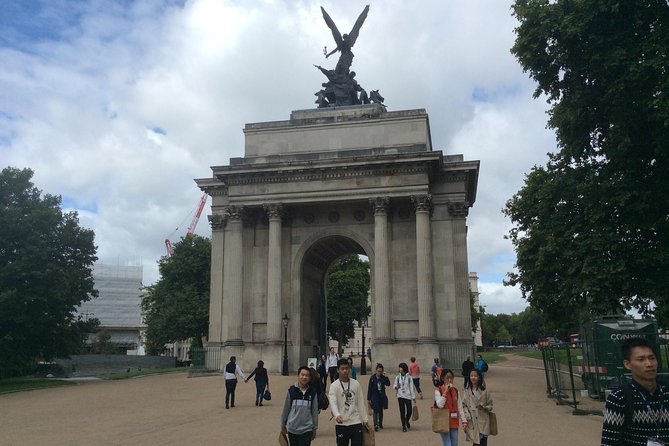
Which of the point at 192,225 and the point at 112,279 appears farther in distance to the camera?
the point at 192,225

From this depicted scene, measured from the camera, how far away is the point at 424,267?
36.8 meters

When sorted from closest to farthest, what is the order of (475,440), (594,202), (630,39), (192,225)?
1. (475,440)
2. (630,39)
3. (594,202)
4. (192,225)

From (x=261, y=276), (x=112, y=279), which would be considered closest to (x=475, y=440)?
(x=261, y=276)

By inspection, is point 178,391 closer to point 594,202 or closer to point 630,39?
point 594,202

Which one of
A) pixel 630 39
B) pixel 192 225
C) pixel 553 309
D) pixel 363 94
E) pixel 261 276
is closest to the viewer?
pixel 630 39

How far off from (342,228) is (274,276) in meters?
5.62

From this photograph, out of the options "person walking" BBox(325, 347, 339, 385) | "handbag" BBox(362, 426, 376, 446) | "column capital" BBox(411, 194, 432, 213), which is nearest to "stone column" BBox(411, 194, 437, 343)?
"column capital" BBox(411, 194, 432, 213)

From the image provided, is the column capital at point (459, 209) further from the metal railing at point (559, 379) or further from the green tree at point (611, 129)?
the metal railing at point (559, 379)

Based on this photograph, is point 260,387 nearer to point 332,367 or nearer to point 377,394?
point 332,367

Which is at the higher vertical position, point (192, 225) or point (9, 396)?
point (192, 225)

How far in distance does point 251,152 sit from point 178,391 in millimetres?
19379

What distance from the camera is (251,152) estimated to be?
4269 centimetres

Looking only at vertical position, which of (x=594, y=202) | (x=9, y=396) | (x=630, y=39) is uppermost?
(x=630, y=39)

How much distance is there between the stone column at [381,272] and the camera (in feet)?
121
